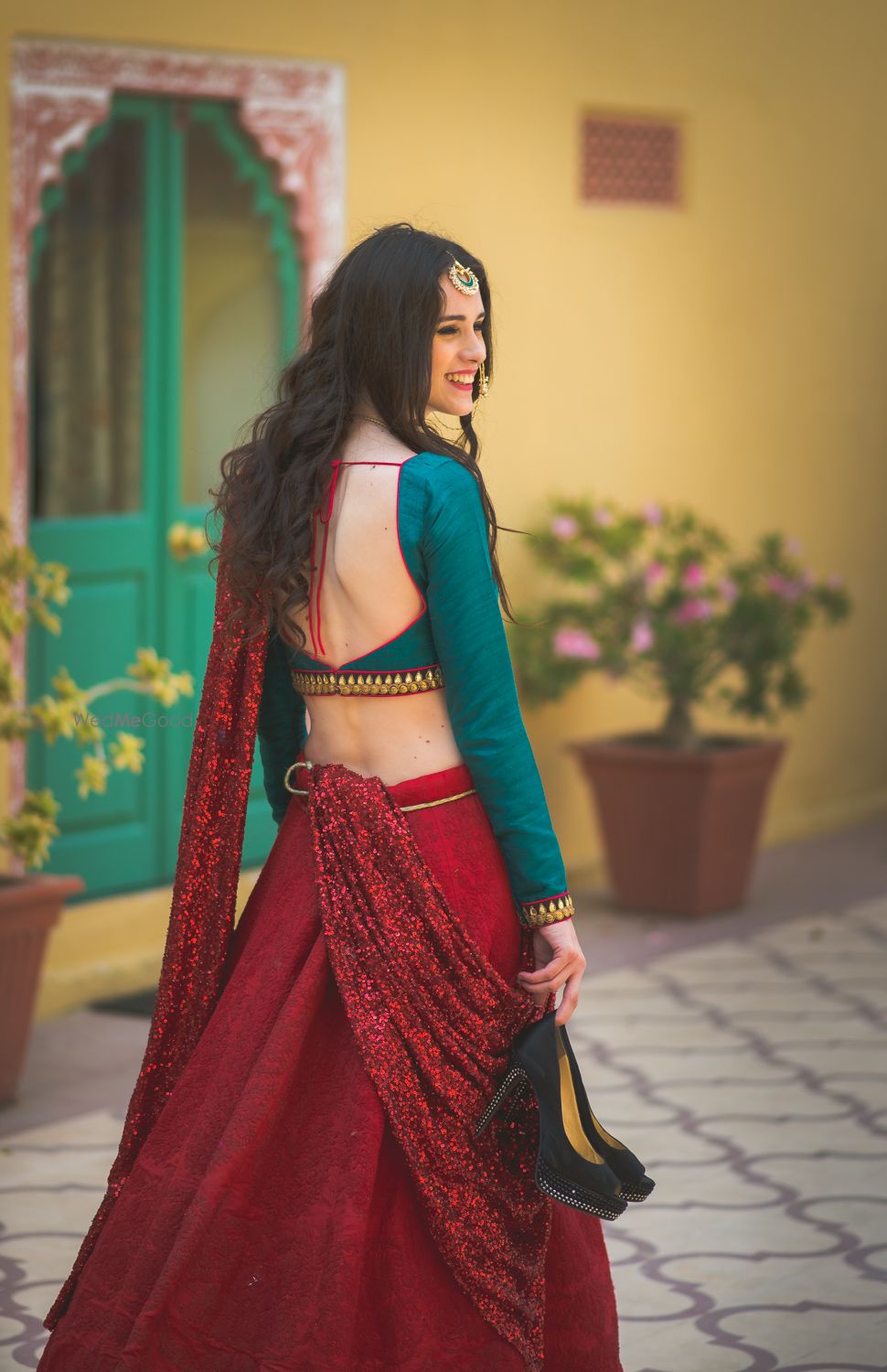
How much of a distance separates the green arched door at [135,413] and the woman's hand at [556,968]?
8.55 ft

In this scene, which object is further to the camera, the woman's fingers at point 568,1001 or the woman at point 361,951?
the woman's fingers at point 568,1001

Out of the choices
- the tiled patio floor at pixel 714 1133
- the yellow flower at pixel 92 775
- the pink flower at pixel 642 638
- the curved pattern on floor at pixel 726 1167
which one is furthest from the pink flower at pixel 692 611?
the yellow flower at pixel 92 775

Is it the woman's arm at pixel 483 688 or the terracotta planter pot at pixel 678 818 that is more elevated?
the woman's arm at pixel 483 688

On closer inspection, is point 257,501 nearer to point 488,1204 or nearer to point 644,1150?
point 488,1204

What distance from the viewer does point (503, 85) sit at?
20.0 feet

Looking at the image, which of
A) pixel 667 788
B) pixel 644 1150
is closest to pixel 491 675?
pixel 644 1150

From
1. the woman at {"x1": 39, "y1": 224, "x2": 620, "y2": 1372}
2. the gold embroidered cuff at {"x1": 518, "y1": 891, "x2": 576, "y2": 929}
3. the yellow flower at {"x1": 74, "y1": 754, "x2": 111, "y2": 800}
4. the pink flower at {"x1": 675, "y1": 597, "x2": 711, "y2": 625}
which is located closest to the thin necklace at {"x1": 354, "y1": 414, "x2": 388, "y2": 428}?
the woman at {"x1": 39, "y1": 224, "x2": 620, "y2": 1372}

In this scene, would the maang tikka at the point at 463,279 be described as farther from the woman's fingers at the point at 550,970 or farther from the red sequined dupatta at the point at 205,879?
the woman's fingers at the point at 550,970

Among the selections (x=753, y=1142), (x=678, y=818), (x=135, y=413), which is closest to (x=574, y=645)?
(x=678, y=818)

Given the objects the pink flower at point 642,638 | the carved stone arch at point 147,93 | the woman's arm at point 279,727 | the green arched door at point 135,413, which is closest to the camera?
the woman's arm at point 279,727

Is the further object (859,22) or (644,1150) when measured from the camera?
(859,22)

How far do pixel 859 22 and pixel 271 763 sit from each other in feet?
18.7

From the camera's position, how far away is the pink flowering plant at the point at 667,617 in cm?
612

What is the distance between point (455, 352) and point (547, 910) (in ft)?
2.35
